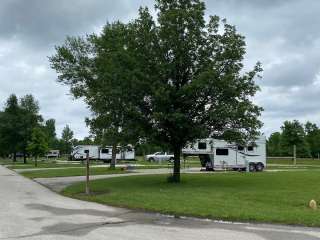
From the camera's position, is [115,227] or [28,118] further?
[28,118]

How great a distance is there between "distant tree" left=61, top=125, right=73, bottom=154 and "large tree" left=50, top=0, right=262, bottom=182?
12840 centimetres

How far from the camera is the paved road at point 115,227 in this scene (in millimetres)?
11484

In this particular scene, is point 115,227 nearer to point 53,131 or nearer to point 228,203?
point 228,203

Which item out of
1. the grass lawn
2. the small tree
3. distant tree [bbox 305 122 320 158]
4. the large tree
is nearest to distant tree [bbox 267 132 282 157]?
distant tree [bbox 305 122 320 158]

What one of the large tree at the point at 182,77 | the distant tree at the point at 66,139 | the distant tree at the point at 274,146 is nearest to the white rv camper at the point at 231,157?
the large tree at the point at 182,77

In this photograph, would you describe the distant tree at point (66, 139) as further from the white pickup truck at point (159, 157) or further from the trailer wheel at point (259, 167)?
the trailer wheel at point (259, 167)

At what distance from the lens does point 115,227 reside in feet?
41.9

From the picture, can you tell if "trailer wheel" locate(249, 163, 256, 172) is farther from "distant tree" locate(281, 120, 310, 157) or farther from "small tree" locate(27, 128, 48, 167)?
"distant tree" locate(281, 120, 310, 157)

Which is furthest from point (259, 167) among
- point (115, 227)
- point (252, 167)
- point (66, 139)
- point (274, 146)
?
point (66, 139)

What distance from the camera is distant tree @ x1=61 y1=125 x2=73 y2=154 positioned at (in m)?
153

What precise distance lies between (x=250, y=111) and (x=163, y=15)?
6.29 m

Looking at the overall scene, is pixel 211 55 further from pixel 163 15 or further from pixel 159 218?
pixel 159 218

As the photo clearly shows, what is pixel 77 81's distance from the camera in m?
45.9

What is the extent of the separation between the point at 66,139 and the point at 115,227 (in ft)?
502
